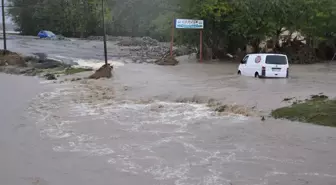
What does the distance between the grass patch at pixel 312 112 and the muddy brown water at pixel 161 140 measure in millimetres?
458

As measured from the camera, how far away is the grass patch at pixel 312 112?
499 inches

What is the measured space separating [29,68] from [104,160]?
85.0 ft

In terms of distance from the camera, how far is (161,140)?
11.6 meters

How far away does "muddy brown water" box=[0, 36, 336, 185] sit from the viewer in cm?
891

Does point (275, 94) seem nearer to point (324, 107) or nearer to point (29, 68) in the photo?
point (324, 107)

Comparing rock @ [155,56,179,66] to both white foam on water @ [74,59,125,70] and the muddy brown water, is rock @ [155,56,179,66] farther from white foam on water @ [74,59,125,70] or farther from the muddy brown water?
the muddy brown water

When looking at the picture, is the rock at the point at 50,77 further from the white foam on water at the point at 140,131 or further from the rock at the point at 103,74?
the white foam on water at the point at 140,131

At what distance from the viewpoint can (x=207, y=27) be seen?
3553 cm

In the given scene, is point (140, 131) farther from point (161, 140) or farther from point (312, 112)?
point (312, 112)

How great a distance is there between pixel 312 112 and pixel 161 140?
4.36 metres

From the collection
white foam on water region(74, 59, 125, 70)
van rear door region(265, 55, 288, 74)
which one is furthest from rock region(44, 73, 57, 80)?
van rear door region(265, 55, 288, 74)

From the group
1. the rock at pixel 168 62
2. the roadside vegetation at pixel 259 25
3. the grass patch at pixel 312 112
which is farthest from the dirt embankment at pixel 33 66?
the grass patch at pixel 312 112

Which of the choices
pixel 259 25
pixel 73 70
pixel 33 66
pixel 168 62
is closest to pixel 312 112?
pixel 259 25

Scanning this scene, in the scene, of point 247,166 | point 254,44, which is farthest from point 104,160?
point 254,44
